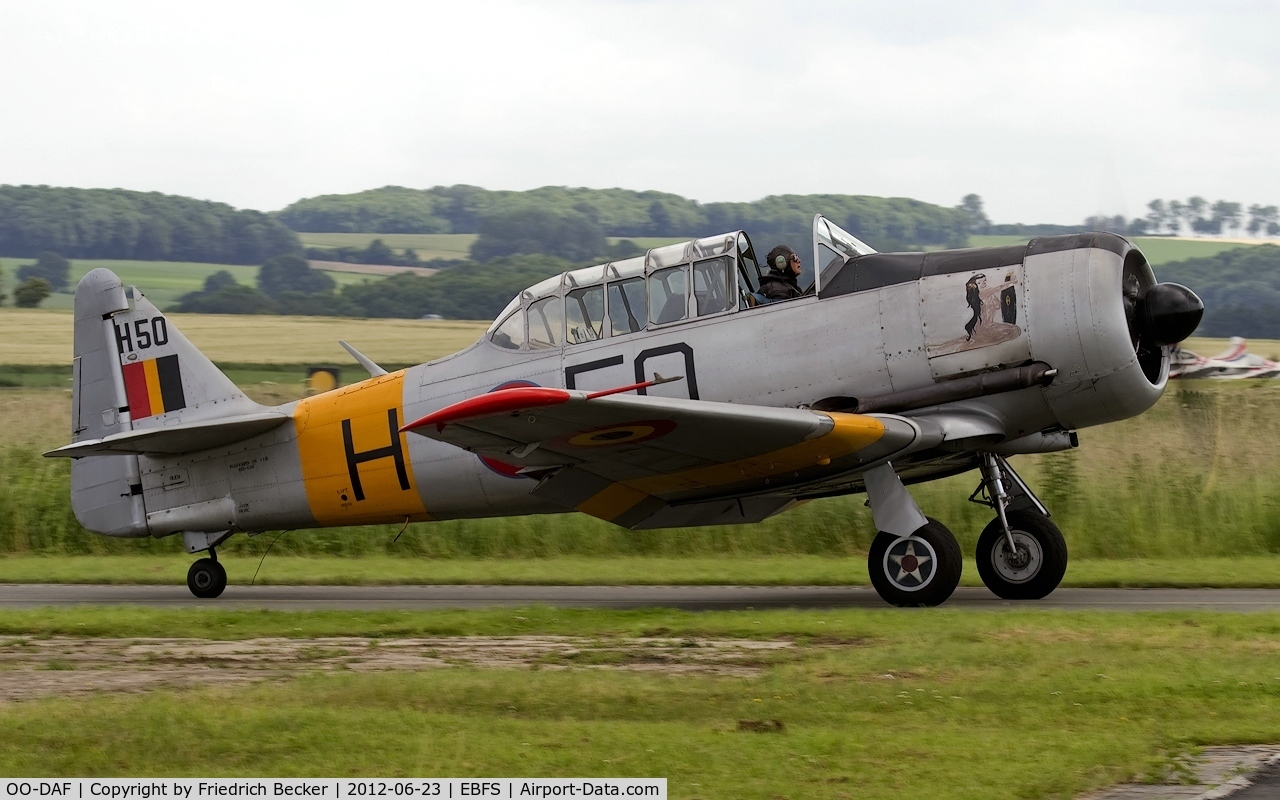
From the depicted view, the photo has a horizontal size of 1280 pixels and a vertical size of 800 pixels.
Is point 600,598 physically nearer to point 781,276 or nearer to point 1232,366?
point 781,276

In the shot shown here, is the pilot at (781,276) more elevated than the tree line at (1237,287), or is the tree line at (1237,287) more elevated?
the pilot at (781,276)

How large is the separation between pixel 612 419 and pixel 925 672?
2.96 m

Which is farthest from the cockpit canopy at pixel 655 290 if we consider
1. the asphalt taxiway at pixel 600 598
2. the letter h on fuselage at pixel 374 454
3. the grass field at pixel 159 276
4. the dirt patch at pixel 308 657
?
the grass field at pixel 159 276

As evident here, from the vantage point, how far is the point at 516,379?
11984 mm

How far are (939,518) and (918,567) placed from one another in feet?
18.4

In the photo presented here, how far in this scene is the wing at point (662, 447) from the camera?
9219 millimetres

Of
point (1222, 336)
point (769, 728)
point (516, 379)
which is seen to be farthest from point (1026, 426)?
point (1222, 336)

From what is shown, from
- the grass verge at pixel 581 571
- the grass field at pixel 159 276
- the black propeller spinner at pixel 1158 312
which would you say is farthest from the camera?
the grass field at pixel 159 276

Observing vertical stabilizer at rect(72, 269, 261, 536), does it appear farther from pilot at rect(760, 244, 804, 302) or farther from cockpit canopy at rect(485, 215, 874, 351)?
pilot at rect(760, 244, 804, 302)

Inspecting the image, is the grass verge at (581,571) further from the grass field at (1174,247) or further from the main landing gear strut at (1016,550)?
the grass field at (1174,247)

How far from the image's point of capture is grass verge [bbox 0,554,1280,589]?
1285cm

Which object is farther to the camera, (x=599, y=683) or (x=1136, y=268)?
(x=1136, y=268)

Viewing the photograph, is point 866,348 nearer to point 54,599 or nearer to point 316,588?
point 316,588

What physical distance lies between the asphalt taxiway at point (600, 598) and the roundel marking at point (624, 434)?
183 cm
